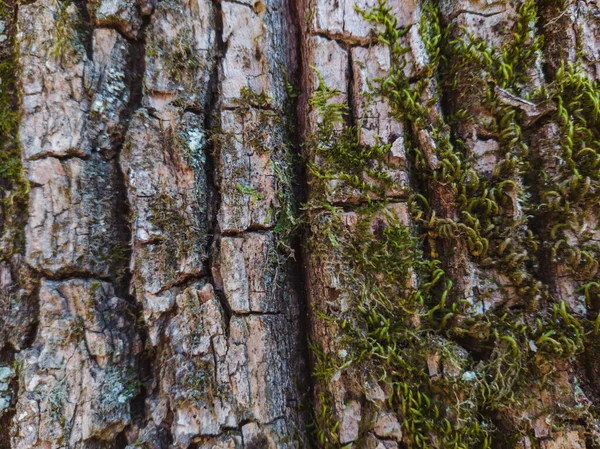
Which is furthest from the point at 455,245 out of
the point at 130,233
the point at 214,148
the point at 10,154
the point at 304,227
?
the point at 10,154

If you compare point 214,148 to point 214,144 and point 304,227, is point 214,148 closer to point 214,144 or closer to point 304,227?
point 214,144

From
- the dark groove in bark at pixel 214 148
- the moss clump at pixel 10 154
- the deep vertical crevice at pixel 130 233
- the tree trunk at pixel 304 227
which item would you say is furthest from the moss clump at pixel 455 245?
the moss clump at pixel 10 154

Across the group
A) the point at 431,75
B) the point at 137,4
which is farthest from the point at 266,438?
the point at 137,4

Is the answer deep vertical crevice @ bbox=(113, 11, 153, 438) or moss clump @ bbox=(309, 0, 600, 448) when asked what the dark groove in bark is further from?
moss clump @ bbox=(309, 0, 600, 448)

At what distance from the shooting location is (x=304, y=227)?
161cm

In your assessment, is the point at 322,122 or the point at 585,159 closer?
the point at 585,159

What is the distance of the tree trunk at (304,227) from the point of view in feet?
4.53

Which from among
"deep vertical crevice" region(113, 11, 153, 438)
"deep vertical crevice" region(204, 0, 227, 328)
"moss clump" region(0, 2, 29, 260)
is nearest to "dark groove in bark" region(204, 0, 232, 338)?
"deep vertical crevice" region(204, 0, 227, 328)

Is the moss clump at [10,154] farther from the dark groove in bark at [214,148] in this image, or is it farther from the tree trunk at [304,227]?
the dark groove in bark at [214,148]

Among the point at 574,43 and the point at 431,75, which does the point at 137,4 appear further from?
the point at 574,43

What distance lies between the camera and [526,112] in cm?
147

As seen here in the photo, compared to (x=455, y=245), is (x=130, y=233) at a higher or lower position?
higher

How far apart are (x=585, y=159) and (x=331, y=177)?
1.08 meters

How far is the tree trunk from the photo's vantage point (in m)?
1.38
